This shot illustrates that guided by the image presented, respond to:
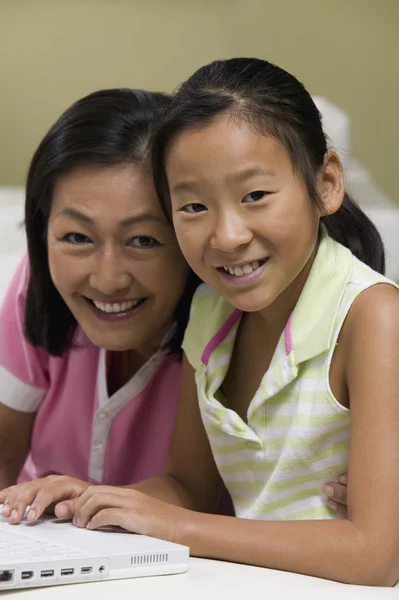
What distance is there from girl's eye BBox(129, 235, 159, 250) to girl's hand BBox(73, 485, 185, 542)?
380mm

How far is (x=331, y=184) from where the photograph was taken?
1.19 meters

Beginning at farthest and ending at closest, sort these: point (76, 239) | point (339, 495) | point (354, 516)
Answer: point (76, 239)
point (339, 495)
point (354, 516)

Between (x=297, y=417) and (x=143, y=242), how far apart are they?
1.11 feet

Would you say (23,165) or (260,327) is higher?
(23,165)

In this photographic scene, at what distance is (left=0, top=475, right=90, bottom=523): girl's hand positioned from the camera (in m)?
1.06

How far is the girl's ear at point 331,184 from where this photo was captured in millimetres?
1169

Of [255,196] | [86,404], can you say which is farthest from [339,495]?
[86,404]

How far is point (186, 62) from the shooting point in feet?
8.94

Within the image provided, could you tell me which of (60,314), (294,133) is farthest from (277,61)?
(294,133)

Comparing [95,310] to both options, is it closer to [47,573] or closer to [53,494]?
[53,494]

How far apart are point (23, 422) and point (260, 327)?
1.76 ft

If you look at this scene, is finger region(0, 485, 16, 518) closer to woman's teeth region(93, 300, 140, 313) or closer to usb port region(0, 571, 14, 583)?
usb port region(0, 571, 14, 583)

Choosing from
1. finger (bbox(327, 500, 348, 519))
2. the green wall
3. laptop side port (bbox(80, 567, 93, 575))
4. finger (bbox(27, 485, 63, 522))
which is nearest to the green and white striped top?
finger (bbox(327, 500, 348, 519))

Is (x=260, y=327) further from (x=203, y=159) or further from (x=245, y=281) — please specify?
(x=203, y=159)
